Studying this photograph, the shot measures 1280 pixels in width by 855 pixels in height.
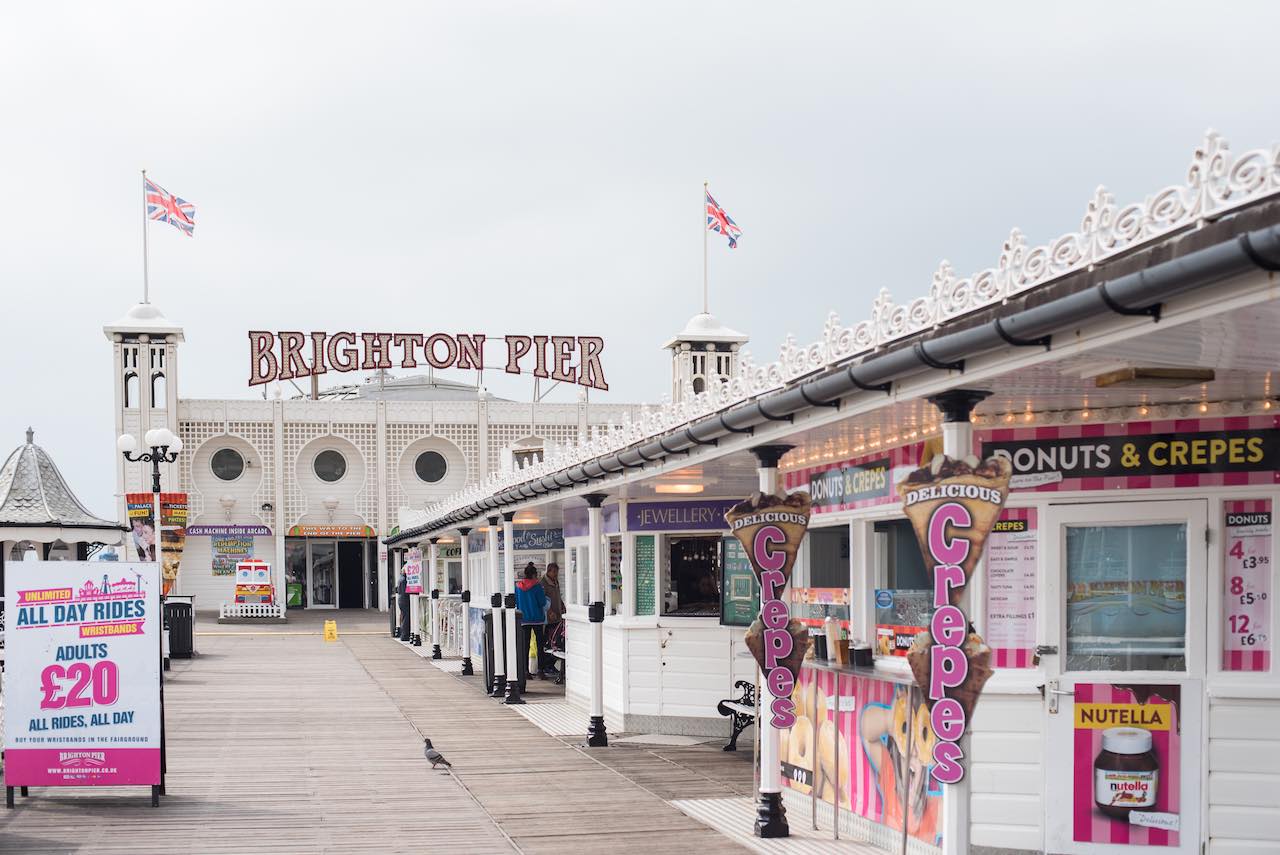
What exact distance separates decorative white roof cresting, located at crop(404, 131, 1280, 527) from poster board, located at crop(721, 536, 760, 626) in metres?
3.83

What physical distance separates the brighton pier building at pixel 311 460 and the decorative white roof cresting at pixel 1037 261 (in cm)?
4144

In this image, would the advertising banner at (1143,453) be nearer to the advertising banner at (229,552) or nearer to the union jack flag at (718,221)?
the union jack flag at (718,221)

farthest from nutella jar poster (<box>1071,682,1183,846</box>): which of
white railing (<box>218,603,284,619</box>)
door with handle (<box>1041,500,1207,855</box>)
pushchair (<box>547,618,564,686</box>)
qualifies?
white railing (<box>218,603,284,619</box>)

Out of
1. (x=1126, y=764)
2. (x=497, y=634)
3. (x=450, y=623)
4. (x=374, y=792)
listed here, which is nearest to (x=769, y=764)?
(x=1126, y=764)

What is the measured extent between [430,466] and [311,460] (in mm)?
4076

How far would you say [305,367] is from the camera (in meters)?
A: 54.8

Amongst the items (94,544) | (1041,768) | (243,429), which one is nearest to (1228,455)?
(1041,768)

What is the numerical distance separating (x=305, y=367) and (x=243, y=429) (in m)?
4.33

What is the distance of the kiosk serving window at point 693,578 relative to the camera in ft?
49.3

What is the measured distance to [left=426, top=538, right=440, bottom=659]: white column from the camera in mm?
28566

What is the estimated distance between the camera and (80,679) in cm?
1073

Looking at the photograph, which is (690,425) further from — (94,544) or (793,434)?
(94,544)

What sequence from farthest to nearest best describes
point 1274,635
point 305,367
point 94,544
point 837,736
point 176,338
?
point 305,367, point 176,338, point 94,544, point 837,736, point 1274,635

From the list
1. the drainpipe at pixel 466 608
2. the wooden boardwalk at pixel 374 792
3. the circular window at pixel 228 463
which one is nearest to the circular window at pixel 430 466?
the circular window at pixel 228 463
